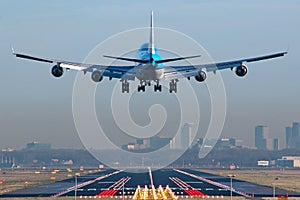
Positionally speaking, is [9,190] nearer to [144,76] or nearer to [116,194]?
[116,194]

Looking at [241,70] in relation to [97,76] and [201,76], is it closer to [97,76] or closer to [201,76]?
[201,76]

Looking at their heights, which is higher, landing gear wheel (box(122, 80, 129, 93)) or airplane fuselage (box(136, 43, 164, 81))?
airplane fuselage (box(136, 43, 164, 81))

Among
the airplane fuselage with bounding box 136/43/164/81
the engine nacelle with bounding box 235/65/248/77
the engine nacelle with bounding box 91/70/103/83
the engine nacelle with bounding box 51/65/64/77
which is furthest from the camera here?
the airplane fuselage with bounding box 136/43/164/81

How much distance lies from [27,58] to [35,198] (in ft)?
185

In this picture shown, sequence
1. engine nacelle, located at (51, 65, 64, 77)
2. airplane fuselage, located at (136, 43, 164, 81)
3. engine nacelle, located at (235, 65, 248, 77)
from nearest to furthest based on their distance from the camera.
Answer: engine nacelle, located at (51, 65, 64, 77), engine nacelle, located at (235, 65, 248, 77), airplane fuselage, located at (136, 43, 164, 81)

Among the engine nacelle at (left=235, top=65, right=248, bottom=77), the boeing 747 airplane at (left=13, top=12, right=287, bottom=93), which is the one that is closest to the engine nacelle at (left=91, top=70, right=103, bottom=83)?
the boeing 747 airplane at (left=13, top=12, right=287, bottom=93)

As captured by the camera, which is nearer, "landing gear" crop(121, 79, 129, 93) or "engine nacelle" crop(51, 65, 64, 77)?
"engine nacelle" crop(51, 65, 64, 77)

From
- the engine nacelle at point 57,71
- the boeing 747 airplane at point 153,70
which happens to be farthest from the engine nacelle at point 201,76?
the engine nacelle at point 57,71

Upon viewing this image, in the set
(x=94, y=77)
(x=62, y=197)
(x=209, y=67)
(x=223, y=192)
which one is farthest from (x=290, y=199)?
(x=94, y=77)

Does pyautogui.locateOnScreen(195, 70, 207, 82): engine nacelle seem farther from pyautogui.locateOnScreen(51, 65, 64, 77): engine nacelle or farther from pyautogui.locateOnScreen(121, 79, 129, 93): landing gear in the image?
pyautogui.locateOnScreen(51, 65, 64, 77): engine nacelle

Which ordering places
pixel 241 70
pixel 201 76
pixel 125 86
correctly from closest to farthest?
pixel 241 70 → pixel 201 76 → pixel 125 86

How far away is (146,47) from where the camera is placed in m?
108

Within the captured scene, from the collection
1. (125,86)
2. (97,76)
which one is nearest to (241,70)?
(125,86)

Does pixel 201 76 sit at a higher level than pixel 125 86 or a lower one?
higher
